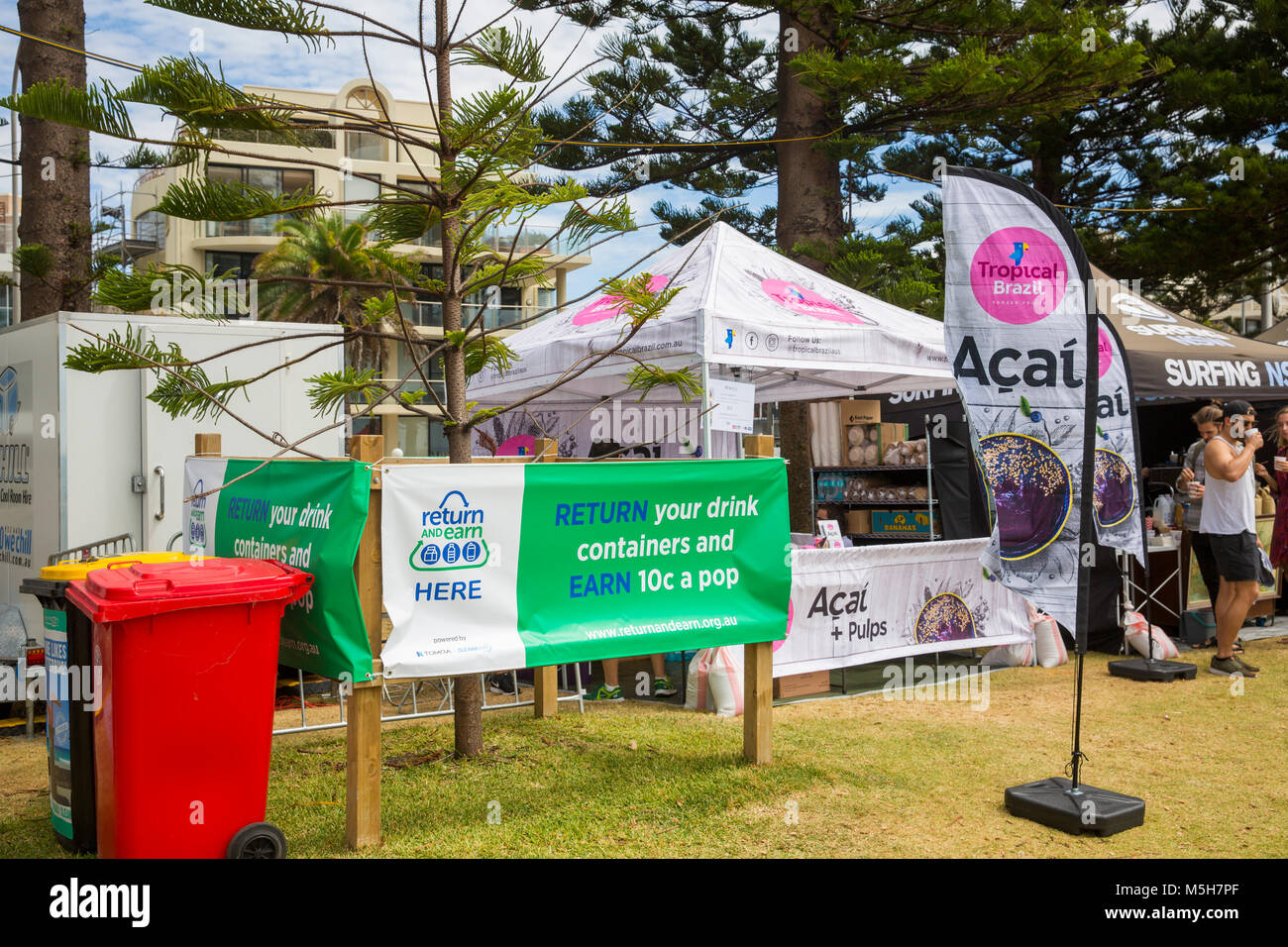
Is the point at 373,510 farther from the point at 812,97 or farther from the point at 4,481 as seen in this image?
the point at 812,97

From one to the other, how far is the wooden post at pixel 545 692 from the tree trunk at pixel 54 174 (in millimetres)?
5316

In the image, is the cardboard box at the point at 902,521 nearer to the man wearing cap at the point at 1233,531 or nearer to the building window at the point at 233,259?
the man wearing cap at the point at 1233,531

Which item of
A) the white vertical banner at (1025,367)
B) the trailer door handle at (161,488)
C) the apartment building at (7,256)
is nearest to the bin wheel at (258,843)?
the white vertical banner at (1025,367)

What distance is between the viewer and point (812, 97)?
13391 mm

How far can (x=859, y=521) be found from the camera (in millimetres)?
10789

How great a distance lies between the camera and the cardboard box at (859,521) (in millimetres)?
10727

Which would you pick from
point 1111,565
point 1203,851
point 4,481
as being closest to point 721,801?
point 1203,851

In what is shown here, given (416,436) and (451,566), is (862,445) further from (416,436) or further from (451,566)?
(416,436)

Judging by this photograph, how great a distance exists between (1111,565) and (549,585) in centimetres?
542

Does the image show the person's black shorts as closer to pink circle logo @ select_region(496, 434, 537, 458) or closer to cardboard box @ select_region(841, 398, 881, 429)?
cardboard box @ select_region(841, 398, 881, 429)

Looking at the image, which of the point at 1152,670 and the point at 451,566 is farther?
the point at 1152,670

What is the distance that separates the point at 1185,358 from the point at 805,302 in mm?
3128

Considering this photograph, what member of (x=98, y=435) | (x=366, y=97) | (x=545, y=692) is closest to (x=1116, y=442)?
(x=545, y=692)

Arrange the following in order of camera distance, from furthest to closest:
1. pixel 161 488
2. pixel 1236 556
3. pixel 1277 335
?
pixel 1277 335 < pixel 1236 556 < pixel 161 488
